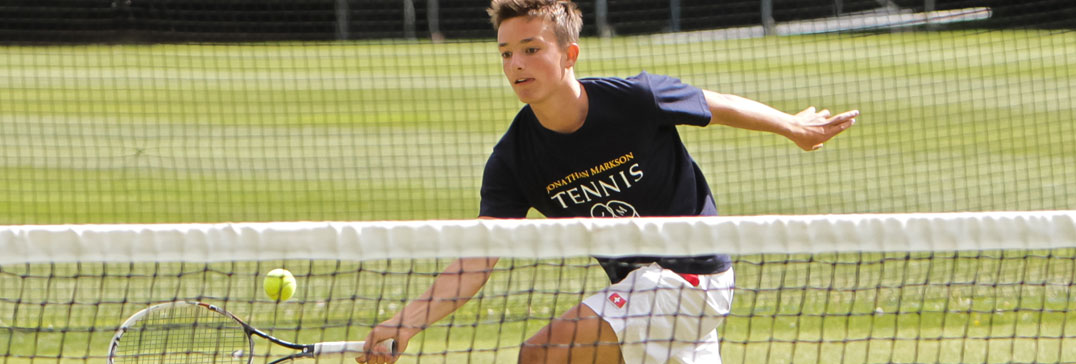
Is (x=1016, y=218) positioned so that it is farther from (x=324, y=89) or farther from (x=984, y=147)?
(x=324, y=89)

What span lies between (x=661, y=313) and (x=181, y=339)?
184 centimetres

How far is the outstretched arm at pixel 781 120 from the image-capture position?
403cm

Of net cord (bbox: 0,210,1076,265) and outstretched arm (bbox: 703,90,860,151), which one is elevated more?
outstretched arm (bbox: 703,90,860,151)

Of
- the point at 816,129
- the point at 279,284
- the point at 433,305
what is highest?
the point at 816,129

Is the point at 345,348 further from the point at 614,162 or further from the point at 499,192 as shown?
the point at 614,162

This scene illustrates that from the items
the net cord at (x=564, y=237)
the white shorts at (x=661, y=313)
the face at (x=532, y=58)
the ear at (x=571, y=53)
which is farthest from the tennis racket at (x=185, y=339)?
the ear at (x=571, y=53)

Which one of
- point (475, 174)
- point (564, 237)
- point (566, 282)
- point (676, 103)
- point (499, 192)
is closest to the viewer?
point (564, 237)

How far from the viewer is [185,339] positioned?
464 cm

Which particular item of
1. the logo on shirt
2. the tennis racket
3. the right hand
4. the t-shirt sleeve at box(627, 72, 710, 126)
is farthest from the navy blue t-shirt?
the tennis racket

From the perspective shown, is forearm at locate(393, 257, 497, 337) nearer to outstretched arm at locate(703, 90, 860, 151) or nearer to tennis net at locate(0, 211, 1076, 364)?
tennis net at locate(0, 211, 1076, 364)

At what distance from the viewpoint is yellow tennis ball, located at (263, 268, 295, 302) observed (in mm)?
5305

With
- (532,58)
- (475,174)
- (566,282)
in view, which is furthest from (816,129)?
(475,174)

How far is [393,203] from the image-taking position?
35.6 feet

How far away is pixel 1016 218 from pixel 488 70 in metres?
15.5
